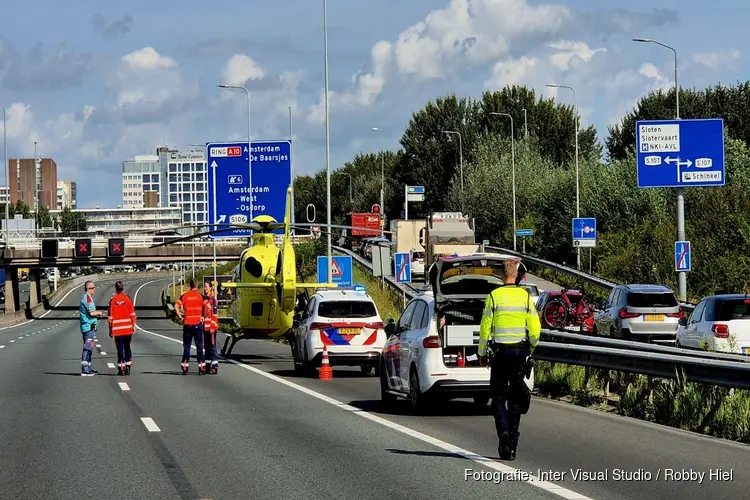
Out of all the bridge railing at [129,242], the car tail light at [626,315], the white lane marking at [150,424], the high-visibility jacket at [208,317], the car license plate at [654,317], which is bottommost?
the white lane marking at [150,424]

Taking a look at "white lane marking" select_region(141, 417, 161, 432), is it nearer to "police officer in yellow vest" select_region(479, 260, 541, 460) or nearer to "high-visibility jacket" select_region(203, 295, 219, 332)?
"police officer in yellow vest" select_region(479, 260, 541, 460)

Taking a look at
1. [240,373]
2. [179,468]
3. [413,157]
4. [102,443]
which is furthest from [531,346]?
[413,157]

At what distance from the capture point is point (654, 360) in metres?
16.3

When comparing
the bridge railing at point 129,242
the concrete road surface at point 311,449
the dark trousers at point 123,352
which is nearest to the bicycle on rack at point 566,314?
the dark trousers at point 123,352

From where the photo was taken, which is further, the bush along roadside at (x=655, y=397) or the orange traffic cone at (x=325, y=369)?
the orange traffic cone at (x=325, y=369)

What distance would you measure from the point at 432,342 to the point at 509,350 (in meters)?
4.47

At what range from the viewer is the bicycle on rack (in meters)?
38.0

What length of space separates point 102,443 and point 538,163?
77.5 meters

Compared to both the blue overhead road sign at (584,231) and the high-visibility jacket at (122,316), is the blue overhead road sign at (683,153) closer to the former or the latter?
the blue overhead road sign at (584,231)

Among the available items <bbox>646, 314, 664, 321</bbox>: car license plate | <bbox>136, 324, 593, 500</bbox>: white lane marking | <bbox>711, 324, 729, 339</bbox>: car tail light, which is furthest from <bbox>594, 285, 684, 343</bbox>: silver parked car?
<bbox>136, 324, 593, 500</bbox>: white lane marking

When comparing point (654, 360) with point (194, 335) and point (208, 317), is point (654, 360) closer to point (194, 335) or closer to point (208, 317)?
point (208, 317)

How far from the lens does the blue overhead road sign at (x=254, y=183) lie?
138 feet

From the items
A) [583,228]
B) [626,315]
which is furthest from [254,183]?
[626,315]

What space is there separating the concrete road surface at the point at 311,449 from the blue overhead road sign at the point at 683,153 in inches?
649
